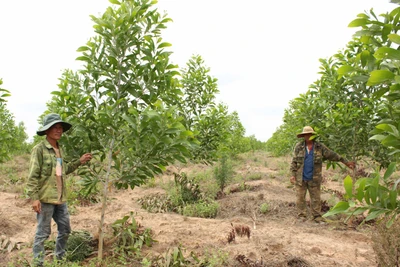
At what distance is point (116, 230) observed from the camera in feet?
17.7

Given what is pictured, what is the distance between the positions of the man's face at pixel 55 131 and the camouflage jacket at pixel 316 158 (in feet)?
16.5

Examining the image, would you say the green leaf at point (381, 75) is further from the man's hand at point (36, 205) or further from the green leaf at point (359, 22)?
the man's hand at point (36, 205)

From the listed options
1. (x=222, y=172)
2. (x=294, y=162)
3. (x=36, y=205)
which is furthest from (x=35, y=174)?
(x=222, y=172)

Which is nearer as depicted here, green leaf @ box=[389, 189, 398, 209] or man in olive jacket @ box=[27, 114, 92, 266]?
green leaf @ box=[389, 189, 398, 209]

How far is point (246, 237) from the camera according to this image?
5.88 metres

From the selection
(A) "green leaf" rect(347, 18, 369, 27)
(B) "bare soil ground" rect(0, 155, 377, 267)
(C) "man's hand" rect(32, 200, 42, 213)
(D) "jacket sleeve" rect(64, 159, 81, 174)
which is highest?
(A) "green leaf" rect(347, 18, 369, 27)

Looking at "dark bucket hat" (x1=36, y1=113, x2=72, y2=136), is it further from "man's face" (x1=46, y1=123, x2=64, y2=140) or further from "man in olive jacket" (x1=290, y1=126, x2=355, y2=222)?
"man in olive jacket" (x1=290, y1=126, x2=355, y2=222)

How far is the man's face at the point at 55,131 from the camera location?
447 centimetres

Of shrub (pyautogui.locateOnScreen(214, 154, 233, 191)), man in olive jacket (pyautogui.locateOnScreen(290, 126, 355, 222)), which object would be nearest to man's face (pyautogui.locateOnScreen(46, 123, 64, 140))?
man in olive jacket (pyautogui.locateOnScreen(290, 126, 355, 222))

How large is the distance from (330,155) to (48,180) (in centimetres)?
539

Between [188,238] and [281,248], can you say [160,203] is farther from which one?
[281,248]

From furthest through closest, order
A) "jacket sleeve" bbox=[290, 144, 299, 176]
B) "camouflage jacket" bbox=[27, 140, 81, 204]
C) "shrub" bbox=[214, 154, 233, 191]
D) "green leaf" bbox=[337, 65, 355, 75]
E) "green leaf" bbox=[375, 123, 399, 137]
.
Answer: "shrub" bbox=[214, 154, 233, 191] → "jacket sleeve" bbox=[290, 144, 299, 176] → "camouflage jacket" bbox=[27, 140, 81, 204] → "green leaf" bbox=[337, 65, 355, 75] → "green leaf" bbox=[375, 123, 399, 137]

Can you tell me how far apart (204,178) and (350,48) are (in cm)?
718

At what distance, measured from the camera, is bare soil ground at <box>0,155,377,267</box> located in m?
5.05
